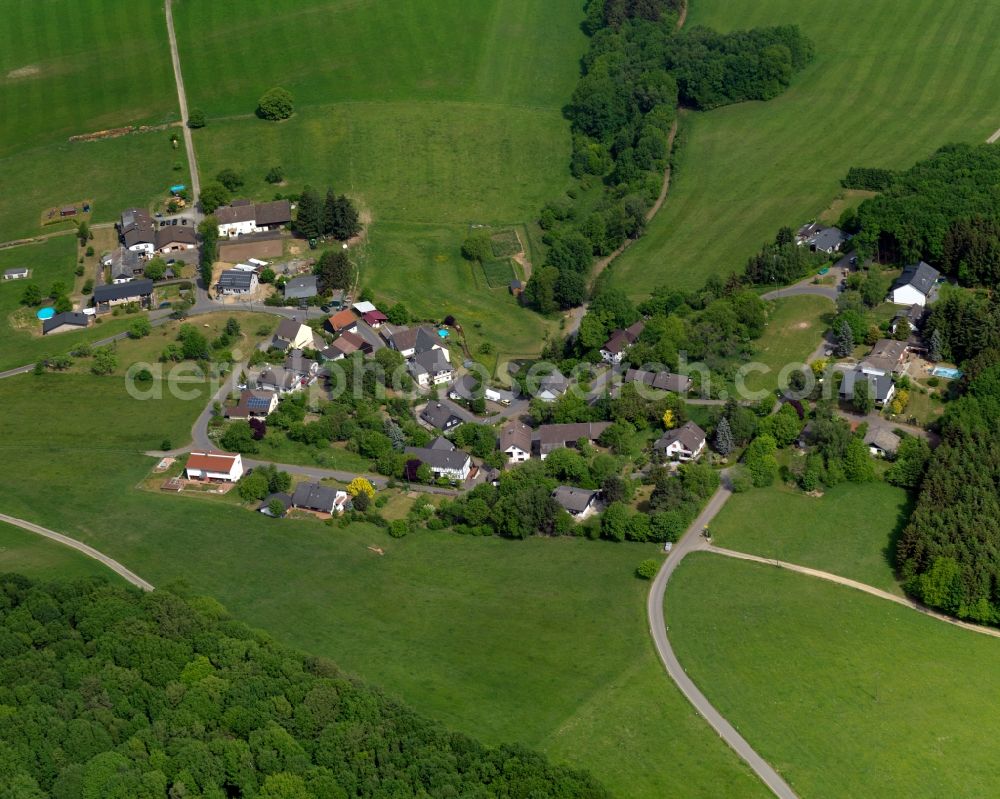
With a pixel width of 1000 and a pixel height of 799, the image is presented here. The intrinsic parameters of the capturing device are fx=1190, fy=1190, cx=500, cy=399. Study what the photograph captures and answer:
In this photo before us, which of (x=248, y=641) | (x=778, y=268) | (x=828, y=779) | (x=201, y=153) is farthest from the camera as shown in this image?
(x=201, y=153)

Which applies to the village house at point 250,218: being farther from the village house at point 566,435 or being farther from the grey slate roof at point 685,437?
the grey slate roof at point 685,437

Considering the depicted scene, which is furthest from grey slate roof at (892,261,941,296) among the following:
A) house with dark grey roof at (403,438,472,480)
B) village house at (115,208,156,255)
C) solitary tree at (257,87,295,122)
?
solitary tree at (257,87,295,122)

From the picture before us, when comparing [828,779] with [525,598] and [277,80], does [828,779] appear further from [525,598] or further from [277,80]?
[277,80]

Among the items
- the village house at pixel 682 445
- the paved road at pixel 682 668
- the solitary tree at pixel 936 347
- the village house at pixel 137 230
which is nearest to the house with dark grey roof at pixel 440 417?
the village house at pixel 682 445

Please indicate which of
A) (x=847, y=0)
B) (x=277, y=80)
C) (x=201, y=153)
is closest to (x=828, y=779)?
(x=201, y=153)

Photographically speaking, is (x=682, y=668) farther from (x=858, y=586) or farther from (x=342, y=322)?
(x=342, y=322)

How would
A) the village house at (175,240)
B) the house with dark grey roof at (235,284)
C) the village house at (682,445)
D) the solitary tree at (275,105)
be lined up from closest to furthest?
the village house at (682,445) → the house with dark grey roof at (235,284) → the village house at (175,240) → the solitary tree at (275,105)

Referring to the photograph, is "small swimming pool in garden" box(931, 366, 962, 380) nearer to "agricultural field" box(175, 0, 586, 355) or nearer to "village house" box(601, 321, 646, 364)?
"village house" box(601, 321, 646, 364)

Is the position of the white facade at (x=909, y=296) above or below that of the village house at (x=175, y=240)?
above
